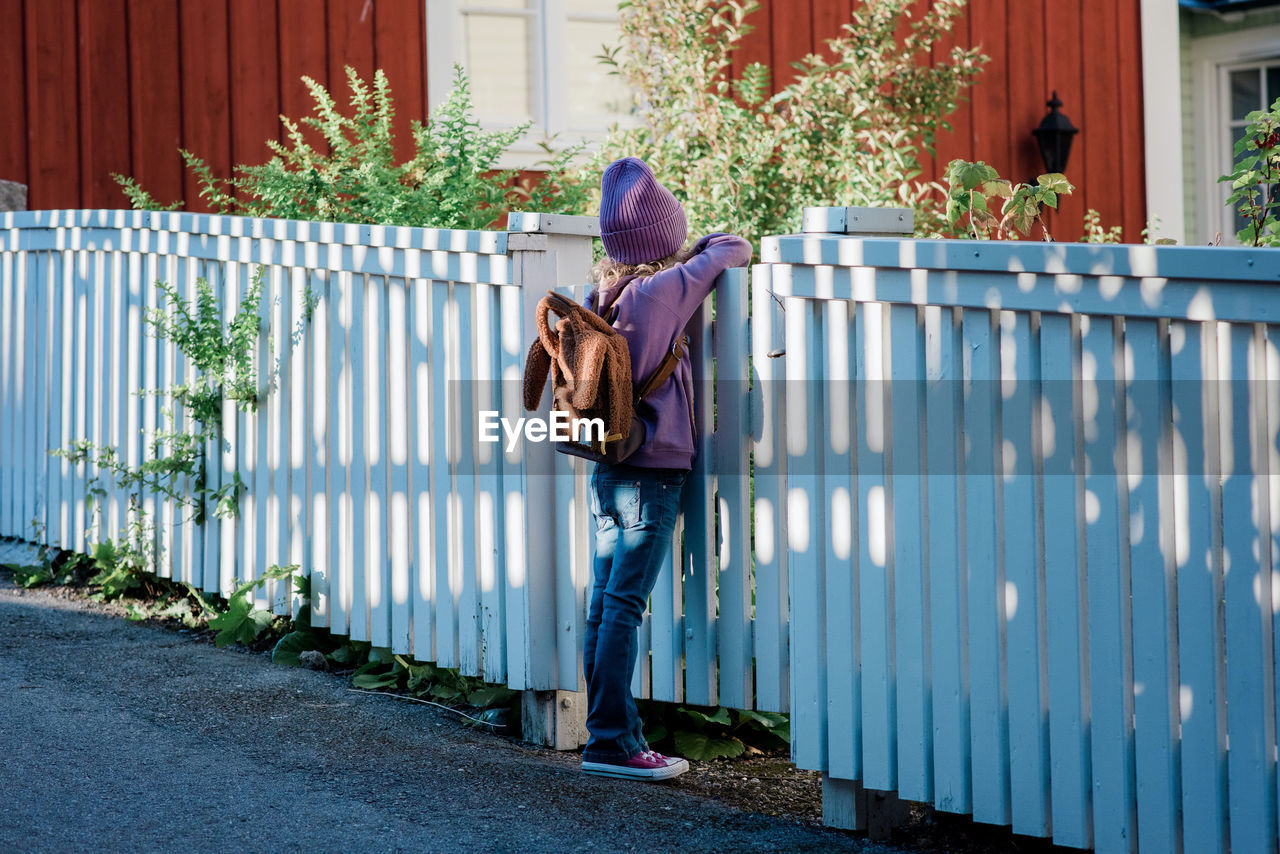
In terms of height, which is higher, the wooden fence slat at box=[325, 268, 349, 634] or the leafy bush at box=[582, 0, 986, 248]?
the leafy bush at box=[582, 0, 986, 248]

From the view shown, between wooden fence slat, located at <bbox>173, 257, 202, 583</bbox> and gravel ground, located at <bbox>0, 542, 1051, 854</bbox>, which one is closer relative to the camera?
gravel ground, located at <bbox>0, 542, 1051, 854</bbox>

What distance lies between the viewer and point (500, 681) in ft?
13.1

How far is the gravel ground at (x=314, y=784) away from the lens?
3168 millimetres

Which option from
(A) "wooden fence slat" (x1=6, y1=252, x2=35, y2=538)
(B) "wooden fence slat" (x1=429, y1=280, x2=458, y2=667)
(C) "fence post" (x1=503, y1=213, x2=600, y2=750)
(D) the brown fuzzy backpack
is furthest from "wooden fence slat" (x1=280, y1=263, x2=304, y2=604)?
(A) "wooden fence slat" (x1=6, y1=252, x2=35, y2=538)

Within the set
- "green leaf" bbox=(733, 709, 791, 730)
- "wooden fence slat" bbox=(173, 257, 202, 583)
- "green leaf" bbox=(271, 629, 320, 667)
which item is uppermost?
"wooden fence slat" bbox=(173, 257, 202, 583)

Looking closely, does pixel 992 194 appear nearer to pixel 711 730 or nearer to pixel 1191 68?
pixel 711 730

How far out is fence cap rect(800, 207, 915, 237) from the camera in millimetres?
3268

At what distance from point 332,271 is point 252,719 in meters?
1.47

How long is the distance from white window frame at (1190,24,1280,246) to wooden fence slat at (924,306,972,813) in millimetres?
9358

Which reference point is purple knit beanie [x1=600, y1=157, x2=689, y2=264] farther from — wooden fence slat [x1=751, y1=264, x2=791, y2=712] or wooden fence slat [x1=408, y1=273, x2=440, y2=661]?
wooden fence slat [x1=408, y1=273, x2=440, y2=661]

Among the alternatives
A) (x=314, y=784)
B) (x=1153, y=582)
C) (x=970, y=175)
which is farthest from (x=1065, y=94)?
(x=314, y=784)

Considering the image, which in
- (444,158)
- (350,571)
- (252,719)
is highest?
(444,158)

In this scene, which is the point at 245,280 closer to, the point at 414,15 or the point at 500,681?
the point at 500,681

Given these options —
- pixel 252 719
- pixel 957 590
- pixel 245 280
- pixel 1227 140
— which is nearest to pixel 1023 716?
pixel 957 590
